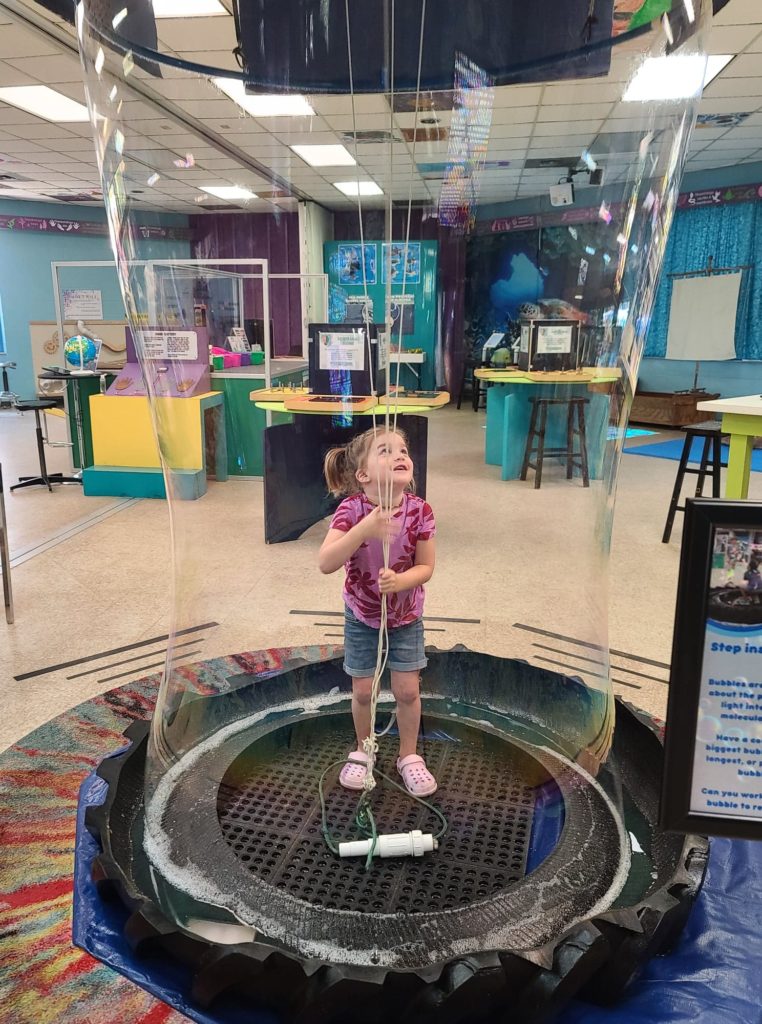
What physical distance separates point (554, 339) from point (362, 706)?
0.85m

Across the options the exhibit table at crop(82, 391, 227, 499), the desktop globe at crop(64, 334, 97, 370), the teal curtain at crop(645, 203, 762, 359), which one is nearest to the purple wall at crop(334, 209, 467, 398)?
the exhibit table at crop(82, 391, 227, 499)

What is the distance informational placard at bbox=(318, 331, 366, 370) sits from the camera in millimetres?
1248

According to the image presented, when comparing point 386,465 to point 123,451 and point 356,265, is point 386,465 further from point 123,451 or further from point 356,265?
point 123,451

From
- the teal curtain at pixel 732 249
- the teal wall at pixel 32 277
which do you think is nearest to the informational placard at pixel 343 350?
the teal curtain at pixel 732 249

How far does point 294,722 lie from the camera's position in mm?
1771

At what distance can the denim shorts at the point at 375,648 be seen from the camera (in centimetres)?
155

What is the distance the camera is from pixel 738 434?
10.3ft

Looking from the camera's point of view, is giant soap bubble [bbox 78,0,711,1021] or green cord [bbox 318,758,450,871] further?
green cord [bbox 318,758,450,871]

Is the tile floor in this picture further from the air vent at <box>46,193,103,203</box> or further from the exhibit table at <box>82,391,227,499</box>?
the air vent at <box>46,193,103,203</box>

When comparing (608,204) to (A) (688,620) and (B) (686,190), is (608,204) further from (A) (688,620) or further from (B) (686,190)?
(B) (686,190)

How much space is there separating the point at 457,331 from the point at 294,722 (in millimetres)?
A: 995

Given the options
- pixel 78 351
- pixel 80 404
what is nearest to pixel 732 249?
pixel 78 351

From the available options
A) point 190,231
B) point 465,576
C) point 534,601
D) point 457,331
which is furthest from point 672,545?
point 190,231

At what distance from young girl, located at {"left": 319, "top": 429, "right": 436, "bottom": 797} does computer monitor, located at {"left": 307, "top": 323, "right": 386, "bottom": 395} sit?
0.09 meters
